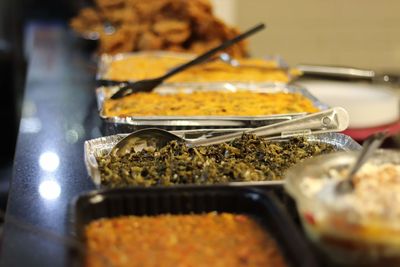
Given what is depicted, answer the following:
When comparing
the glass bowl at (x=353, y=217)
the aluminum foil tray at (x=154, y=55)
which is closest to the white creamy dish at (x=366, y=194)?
the glass bowl at (x=353, y=217)

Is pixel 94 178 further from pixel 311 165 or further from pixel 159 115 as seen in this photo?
pixel 159 115

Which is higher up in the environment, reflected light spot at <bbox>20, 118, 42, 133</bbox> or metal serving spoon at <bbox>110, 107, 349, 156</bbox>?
reflected light spot at <bbox>20, 118, 42, 133</bbox>

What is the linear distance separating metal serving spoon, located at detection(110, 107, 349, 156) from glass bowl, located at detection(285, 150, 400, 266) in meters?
0.51

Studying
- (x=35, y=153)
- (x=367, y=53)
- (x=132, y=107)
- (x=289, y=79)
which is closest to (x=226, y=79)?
(x=289, y=79)

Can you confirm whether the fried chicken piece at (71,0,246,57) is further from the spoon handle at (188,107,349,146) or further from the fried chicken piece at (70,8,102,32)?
the spoon handle at (188,107,349,146)

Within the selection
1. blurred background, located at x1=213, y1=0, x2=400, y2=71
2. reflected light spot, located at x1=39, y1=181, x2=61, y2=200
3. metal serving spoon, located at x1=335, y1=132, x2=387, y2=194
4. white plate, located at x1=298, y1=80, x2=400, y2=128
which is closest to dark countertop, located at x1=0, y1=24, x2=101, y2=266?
reflected light spot, located at x1=39, y1=181, x2=61, y2=200

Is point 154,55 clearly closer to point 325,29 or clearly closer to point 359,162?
point 325,29

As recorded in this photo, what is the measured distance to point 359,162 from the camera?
1.16m

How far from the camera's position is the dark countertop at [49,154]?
1188 millimetres

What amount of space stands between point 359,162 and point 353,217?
0.20 meters

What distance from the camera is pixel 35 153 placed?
1796mm

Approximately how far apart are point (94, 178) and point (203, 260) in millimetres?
404

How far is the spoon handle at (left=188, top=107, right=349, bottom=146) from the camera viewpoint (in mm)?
1675

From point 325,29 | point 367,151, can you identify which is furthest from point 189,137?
point 325,29
